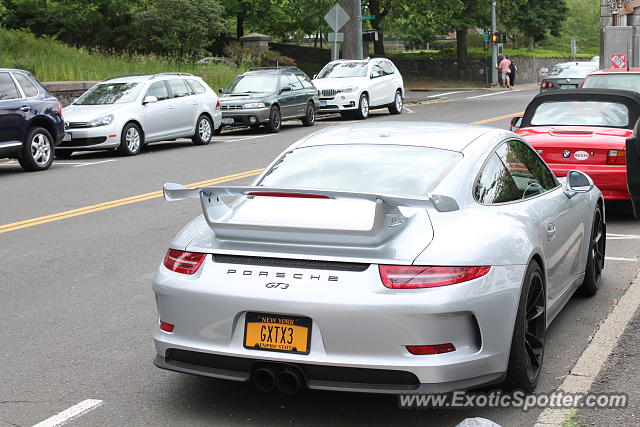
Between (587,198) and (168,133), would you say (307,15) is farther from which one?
(587,198)

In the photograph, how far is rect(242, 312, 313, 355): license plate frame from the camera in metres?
4.71

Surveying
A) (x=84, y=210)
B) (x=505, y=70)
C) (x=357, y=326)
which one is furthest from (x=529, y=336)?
(x=505, y=70)

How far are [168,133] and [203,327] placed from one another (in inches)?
693

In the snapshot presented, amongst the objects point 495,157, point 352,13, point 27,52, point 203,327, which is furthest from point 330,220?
point 352,13

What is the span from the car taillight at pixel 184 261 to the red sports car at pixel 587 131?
6750mm

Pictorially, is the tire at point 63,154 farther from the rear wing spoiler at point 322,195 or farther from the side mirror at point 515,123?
the rear wing spoiler at point 322,195

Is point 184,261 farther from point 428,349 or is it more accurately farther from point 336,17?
point 336,17

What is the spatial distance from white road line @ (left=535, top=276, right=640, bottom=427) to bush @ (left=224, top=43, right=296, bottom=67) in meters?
35.0

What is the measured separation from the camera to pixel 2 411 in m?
5.25

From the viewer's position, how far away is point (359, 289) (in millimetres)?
4625

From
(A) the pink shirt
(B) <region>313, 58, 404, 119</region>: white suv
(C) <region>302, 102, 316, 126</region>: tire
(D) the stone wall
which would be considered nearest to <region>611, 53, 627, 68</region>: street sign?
(B) <region>313, 58, 404, 119</region>: white suv

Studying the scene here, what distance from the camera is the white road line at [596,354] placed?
5055 millimetres

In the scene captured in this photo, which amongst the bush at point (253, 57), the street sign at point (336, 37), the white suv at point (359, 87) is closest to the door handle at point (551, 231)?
the white suv at point (359, 87)

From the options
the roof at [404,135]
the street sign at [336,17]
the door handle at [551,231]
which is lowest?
the door handle at [551,231]
